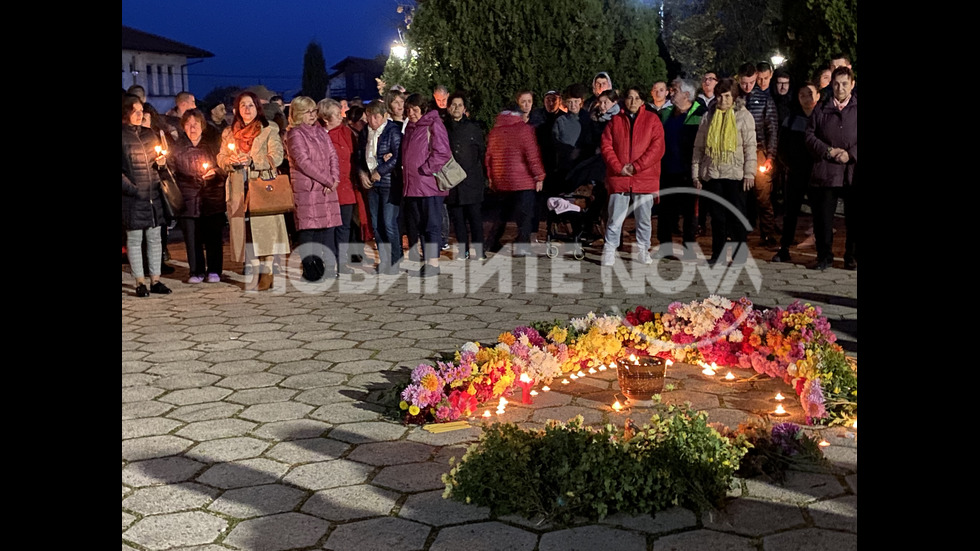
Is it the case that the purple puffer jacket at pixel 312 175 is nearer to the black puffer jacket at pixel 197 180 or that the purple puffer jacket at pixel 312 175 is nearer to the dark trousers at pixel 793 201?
the black puffer jacket at pixel 197 180

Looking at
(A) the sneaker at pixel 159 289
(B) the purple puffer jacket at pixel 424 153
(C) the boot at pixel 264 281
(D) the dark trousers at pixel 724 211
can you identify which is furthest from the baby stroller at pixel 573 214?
(A) the sneaker at pixel 159 289

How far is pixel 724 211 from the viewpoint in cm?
1079

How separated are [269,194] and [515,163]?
321cm

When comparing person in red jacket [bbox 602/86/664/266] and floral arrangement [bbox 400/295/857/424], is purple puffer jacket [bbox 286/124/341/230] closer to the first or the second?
person in red jacket [bbox 602/86/664/266]

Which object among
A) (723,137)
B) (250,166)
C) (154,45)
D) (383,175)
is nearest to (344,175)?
(383,175)

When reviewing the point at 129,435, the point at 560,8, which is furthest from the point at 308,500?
the point at 560,8

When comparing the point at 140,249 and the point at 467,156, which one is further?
the point at 467,156

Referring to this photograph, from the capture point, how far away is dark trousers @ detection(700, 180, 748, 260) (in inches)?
422

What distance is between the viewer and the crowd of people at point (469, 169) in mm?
9805

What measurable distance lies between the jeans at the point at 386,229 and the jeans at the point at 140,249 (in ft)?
8.17

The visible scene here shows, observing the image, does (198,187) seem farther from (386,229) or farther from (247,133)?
(386,229)

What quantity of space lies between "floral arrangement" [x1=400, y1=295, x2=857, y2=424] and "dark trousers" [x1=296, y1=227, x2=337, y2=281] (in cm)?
439
